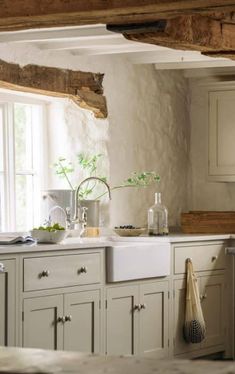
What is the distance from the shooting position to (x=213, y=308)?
21.6 ft

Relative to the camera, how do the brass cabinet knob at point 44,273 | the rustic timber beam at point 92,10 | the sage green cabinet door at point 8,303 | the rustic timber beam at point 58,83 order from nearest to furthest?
the rustic timber beam at point 92,10, the sage green cabinet door at point 8,303, the brass cabinet knob at point 44,273, the rustic timber beam at point 58,83

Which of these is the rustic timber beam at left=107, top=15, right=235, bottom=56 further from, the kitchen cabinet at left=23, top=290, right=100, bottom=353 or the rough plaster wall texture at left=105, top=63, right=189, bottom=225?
the rough plaster wall texture at left=105, top=63, right=189, bottom=225

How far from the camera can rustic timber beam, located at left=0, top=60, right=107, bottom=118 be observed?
591 centimetres

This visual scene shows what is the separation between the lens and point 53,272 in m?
5.35

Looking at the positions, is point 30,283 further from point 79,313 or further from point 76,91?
point 76,91

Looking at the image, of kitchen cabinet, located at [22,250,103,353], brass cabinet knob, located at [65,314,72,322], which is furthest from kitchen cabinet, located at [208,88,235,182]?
brass cabinet knob, located at [65,314,72,322]

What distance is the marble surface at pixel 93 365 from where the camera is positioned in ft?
6.86

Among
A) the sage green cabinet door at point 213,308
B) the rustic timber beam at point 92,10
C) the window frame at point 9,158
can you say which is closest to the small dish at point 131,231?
the sage green cabinet door at point 213,308

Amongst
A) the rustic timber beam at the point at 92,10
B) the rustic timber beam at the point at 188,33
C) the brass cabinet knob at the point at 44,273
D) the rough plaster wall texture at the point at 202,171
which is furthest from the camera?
the rough plaster wall texture at the point at 202,171

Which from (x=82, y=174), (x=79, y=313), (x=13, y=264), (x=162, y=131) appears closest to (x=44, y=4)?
(x=13, y=264)

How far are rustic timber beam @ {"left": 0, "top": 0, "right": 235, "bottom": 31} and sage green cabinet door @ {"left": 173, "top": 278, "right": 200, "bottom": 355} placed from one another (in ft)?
7.97

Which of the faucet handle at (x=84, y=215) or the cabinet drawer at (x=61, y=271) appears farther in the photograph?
the faucet handle at (x=84, y=215)

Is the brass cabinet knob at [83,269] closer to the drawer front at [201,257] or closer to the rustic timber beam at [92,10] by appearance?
the drawer front at [201,257]

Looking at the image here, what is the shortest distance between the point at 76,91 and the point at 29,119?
0.40 meters
